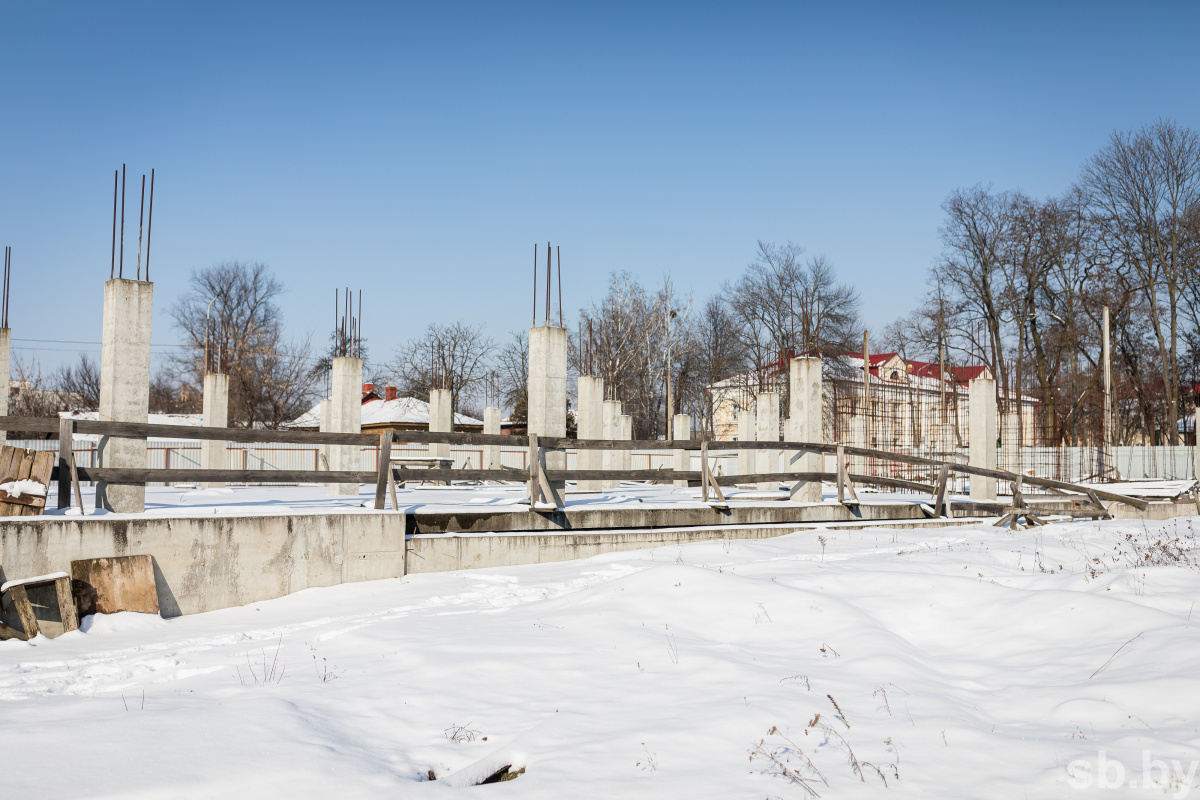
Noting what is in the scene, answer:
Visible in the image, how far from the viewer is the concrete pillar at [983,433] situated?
15.0 m

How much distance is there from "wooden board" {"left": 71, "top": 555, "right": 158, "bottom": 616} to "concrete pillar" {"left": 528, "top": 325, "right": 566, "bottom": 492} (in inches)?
229

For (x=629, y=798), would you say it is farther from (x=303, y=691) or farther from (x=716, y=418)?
(x=716, y=418)

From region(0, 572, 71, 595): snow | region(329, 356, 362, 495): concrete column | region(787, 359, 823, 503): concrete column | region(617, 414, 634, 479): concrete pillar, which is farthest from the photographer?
region(617, 414, 634, 479): concrete pillar

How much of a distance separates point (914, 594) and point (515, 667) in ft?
11.5

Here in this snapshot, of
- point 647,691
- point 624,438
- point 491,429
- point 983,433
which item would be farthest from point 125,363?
point 491,429

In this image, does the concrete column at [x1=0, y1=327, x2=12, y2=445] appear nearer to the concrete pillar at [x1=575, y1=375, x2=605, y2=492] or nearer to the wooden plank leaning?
the wooden plank leaning

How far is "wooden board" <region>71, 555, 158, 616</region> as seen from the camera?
23.6ft

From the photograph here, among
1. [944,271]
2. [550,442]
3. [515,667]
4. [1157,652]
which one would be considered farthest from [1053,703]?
[944,271]

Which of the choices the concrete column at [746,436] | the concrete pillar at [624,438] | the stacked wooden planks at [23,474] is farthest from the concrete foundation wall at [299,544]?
the concrete column at [746,436]

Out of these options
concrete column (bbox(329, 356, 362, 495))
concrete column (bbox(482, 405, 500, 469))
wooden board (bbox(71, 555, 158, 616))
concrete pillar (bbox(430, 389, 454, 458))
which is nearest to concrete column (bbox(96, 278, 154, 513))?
wooden board (bbox(71, 555, 158, 616))

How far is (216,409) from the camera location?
17266 mm

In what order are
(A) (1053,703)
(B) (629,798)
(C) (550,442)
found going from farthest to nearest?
(C) (550,442), (A) (1053,703), (B) (629,798)

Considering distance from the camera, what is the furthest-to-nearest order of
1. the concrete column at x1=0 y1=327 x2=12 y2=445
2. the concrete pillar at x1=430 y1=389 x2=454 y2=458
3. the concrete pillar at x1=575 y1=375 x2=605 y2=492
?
the concrete pillar at x1=430 y1=389 x2=454 y2=458 → the concrete pillar at x1=575 y1=375 x2=605 y2=492 → the concrete column at x1=0 y1=327 x2=12 y2=445

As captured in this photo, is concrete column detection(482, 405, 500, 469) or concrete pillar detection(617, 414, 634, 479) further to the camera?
concrete column detection(482, 405, 500, 469)
